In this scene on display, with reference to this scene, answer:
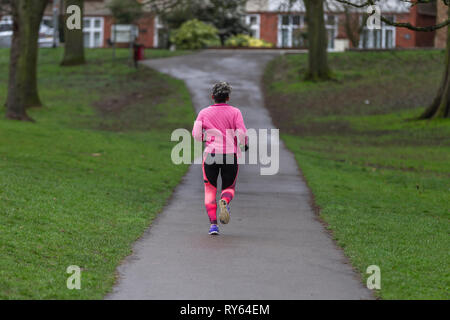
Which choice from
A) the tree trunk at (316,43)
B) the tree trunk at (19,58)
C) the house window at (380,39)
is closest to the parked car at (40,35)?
the house window at (380,39)

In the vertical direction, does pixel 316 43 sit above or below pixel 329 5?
below

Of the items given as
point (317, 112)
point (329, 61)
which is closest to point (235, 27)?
point (329, 61)

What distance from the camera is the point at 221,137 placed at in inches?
415

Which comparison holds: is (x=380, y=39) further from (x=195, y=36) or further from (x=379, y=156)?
(x=379, y=156)

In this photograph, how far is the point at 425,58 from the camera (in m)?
44.7

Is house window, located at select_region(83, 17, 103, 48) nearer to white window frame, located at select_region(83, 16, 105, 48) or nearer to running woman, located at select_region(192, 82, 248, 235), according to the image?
white window frame, located at select_region(83, 16, 105, 48)

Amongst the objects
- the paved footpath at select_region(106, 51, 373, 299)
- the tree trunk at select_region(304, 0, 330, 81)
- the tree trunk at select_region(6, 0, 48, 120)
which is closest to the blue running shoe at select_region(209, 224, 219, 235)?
the paved footpath at select_region(106, 51, 373, 299)

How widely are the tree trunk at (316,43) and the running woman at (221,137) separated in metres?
27.1

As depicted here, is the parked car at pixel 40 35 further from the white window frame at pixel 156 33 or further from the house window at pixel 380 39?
the house window at pixel 380 39

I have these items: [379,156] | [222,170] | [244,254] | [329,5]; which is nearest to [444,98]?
[379,156]

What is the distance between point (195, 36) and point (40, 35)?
11.0 meters

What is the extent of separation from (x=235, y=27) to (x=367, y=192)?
46.5m

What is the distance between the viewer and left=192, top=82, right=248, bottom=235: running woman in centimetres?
1053
